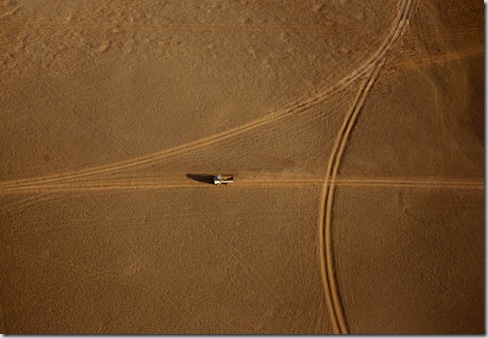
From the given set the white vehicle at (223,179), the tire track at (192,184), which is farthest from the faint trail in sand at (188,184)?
the white vehicle at (223,179)

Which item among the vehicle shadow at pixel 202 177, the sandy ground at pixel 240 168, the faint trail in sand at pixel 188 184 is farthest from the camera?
the vehicle shadow at pixel 202 177

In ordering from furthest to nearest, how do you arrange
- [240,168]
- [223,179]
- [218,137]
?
[218,137] → [240,168] → [223,179]

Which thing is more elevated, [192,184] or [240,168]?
[240,168]

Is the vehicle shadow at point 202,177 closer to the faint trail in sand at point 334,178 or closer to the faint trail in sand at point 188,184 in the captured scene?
the faint trail in sand at point 188,184

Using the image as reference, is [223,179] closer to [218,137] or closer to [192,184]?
[192,184]

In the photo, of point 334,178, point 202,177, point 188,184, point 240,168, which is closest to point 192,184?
point 188,184

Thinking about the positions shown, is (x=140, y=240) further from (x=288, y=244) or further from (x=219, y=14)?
(x=219, y=14)
